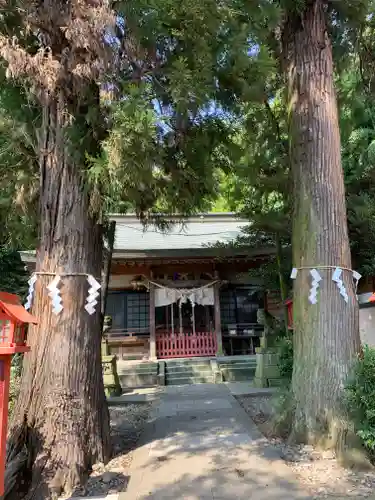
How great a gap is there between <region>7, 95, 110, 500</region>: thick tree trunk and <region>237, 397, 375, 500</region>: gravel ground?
198 cm

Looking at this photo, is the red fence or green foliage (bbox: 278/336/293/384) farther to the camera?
the red fence

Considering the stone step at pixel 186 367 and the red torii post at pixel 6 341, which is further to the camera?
the stone step at pixel 186 367

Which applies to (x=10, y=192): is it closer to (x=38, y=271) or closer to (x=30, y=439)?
(x=38, y=271)

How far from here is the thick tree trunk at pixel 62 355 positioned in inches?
147

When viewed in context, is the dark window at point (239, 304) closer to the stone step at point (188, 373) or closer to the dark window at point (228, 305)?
the dark window at point (228, 305)

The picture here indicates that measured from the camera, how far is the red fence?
39.0 feet

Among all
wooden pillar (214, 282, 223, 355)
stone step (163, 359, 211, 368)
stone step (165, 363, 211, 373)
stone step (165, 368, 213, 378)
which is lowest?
stone step (165, 368, 213, 378)

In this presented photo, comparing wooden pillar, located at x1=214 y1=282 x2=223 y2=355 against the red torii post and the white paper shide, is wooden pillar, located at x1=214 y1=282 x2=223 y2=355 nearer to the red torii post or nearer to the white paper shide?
the white paper shide

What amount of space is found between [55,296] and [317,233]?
3.10 metres

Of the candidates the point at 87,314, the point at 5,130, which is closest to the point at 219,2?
the point at 5,130

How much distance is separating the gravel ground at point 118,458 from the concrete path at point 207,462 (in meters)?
0.13

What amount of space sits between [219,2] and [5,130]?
3.23 meters

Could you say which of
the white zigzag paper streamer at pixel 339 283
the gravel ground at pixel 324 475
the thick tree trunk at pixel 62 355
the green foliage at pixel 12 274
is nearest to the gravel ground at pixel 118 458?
the thick tree trunk at pixel 62 355

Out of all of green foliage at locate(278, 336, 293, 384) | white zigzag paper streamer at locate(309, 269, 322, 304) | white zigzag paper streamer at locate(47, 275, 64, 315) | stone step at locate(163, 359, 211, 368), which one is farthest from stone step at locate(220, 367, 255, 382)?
white zigzag paper streamer at locate(47, 275, 64, 315)
